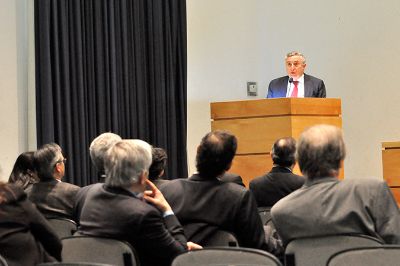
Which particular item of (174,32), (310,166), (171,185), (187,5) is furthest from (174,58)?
(310,166)

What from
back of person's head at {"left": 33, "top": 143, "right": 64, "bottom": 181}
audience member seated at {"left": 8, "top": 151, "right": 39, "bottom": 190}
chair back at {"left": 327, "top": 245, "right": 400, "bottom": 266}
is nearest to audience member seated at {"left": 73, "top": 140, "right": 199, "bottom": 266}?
chair back at {"left": 327, "top": 245, "right": 400, "bottom": 266}

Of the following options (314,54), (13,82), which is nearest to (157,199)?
(13,82)

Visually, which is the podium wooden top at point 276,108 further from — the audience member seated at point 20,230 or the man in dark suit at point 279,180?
the audience member seated at point 20,230

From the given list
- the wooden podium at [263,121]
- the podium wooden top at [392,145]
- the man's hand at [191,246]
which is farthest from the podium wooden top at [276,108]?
the man's hand at [191,246]

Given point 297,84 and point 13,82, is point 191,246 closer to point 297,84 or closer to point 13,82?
point 13,82

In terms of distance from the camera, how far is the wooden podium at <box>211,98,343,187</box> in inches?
246

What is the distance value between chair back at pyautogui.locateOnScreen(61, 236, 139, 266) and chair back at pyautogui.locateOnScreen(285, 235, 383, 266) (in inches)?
27.0

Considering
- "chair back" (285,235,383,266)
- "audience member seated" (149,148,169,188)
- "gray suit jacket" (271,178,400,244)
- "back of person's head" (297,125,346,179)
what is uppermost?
"back of person's head" (297,125,346,179)

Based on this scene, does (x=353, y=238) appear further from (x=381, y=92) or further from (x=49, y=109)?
(x=381, y=92)

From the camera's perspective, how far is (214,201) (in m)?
3.54

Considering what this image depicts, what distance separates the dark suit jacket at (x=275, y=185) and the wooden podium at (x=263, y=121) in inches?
43.9

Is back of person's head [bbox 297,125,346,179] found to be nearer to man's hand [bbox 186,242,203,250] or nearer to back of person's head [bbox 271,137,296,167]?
man's hand [bbox 186,242,203,250]

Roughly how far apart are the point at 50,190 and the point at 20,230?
55.5 inches

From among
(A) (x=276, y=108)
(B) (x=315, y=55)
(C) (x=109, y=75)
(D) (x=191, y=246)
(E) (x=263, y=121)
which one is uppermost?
(B) (x=315, y=55)
